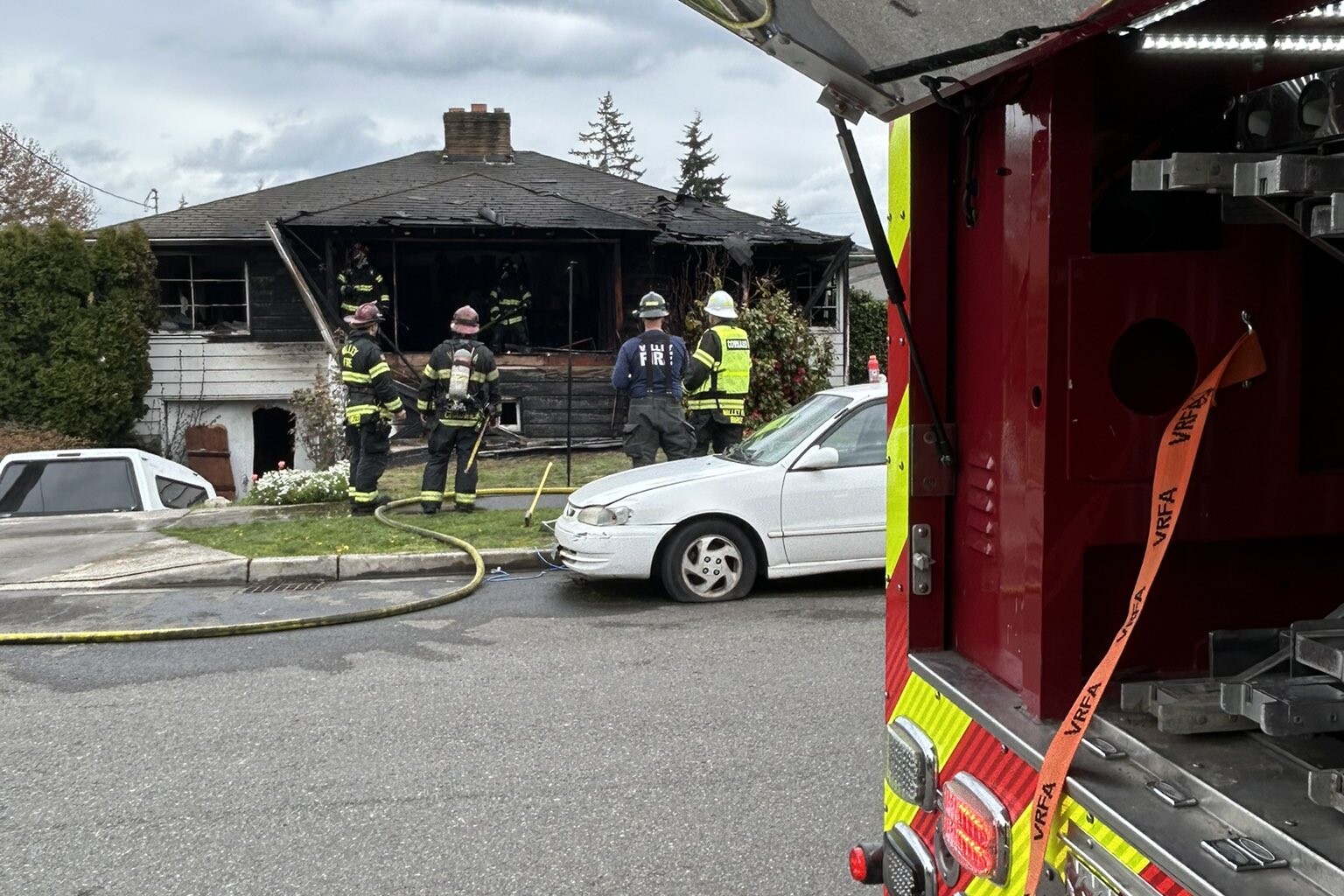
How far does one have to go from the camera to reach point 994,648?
7.59 feet

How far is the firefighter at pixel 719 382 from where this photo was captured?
417 inches

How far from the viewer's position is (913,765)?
231 cm

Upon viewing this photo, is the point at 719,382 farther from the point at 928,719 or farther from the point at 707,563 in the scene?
the point at 928,719

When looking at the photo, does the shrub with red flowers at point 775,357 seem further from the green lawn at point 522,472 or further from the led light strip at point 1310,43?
the led light strip at point 1310,43

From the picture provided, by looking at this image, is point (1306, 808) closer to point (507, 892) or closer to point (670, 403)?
point (507, 892)

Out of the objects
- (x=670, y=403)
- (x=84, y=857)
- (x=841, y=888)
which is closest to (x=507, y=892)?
(x=841, y=888)

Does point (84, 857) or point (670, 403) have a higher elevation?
point (670, 403)

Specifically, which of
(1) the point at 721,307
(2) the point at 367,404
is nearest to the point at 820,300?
(1) the point at 721,307

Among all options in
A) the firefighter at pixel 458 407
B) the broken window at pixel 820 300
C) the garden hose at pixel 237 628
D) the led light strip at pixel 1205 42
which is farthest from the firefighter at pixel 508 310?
the led light strip at pixel 1205 42

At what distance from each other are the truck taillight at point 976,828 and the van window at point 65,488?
38.3 ft

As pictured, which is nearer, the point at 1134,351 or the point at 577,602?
the point at 1134,351

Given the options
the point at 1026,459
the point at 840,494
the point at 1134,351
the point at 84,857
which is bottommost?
the point at 84,857

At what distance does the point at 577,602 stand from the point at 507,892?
160 inches

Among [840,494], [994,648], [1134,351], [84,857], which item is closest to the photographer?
[1134,351]
